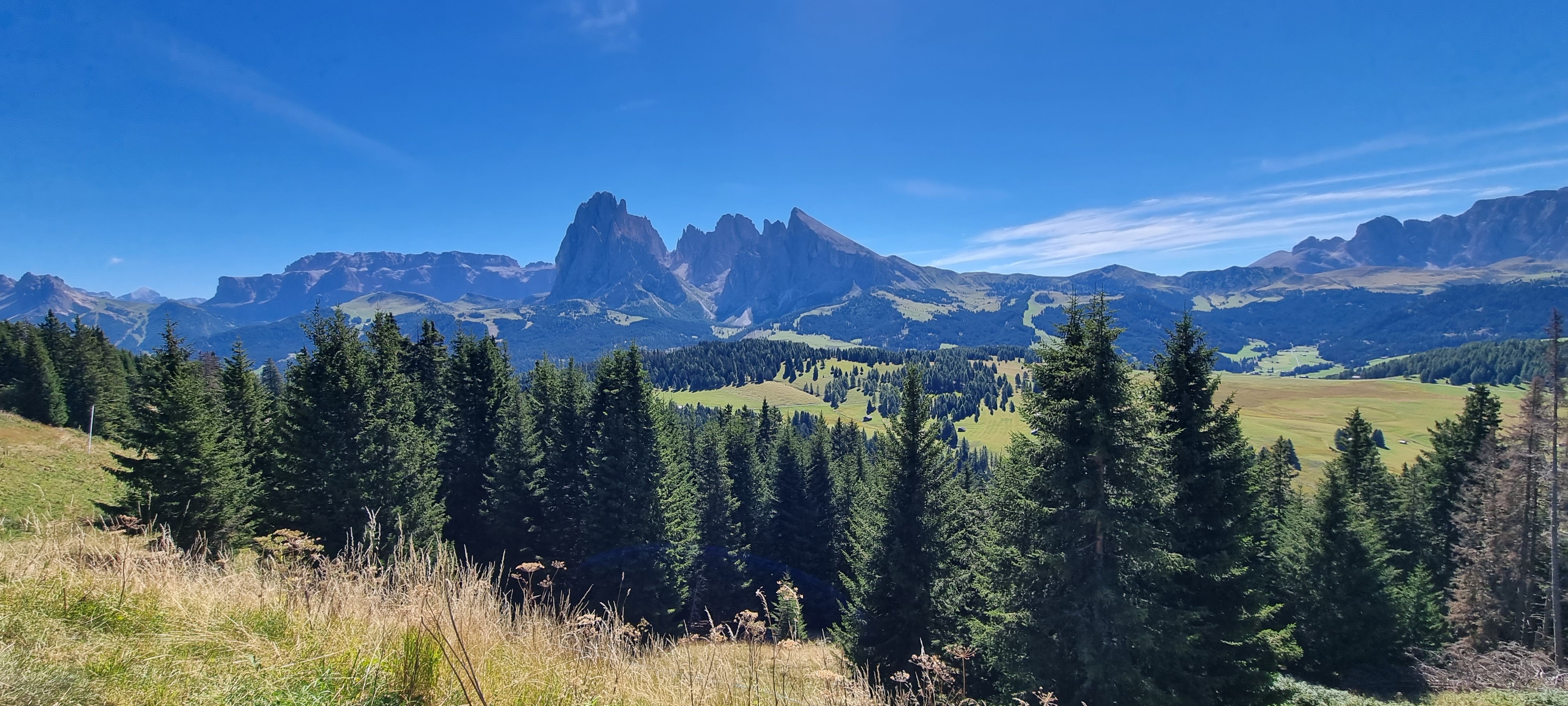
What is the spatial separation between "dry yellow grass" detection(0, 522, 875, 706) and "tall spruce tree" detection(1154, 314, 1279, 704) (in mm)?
11946

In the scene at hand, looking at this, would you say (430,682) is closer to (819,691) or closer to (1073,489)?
(819,691)

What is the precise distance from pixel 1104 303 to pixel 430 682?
14062mm

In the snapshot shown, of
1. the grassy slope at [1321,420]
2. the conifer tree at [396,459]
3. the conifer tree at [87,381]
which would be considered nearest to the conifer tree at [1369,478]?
the conifer tree at [396,459]

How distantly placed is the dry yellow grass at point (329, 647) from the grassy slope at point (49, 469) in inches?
743

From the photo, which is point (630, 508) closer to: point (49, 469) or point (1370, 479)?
point (49, 469)

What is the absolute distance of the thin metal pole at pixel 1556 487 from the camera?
832 inches

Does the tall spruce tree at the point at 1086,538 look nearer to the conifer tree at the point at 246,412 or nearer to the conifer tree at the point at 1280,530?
the conifer tree at the point at 1280,530

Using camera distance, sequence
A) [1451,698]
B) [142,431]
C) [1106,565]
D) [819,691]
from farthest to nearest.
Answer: [142,431], [1451,698], [1106,565], [819,691]

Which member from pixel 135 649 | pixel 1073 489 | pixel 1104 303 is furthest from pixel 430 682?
pixel 1104 303

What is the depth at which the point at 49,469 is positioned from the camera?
28.6m

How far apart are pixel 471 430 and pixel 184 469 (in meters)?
12.9

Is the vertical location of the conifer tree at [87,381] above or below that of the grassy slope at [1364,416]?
above

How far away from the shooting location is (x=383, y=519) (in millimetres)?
21047

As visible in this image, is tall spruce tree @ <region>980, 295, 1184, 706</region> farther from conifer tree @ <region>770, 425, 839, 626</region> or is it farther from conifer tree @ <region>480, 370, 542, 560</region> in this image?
conifer tree @ <region>770, 425, 839, 626</region>
